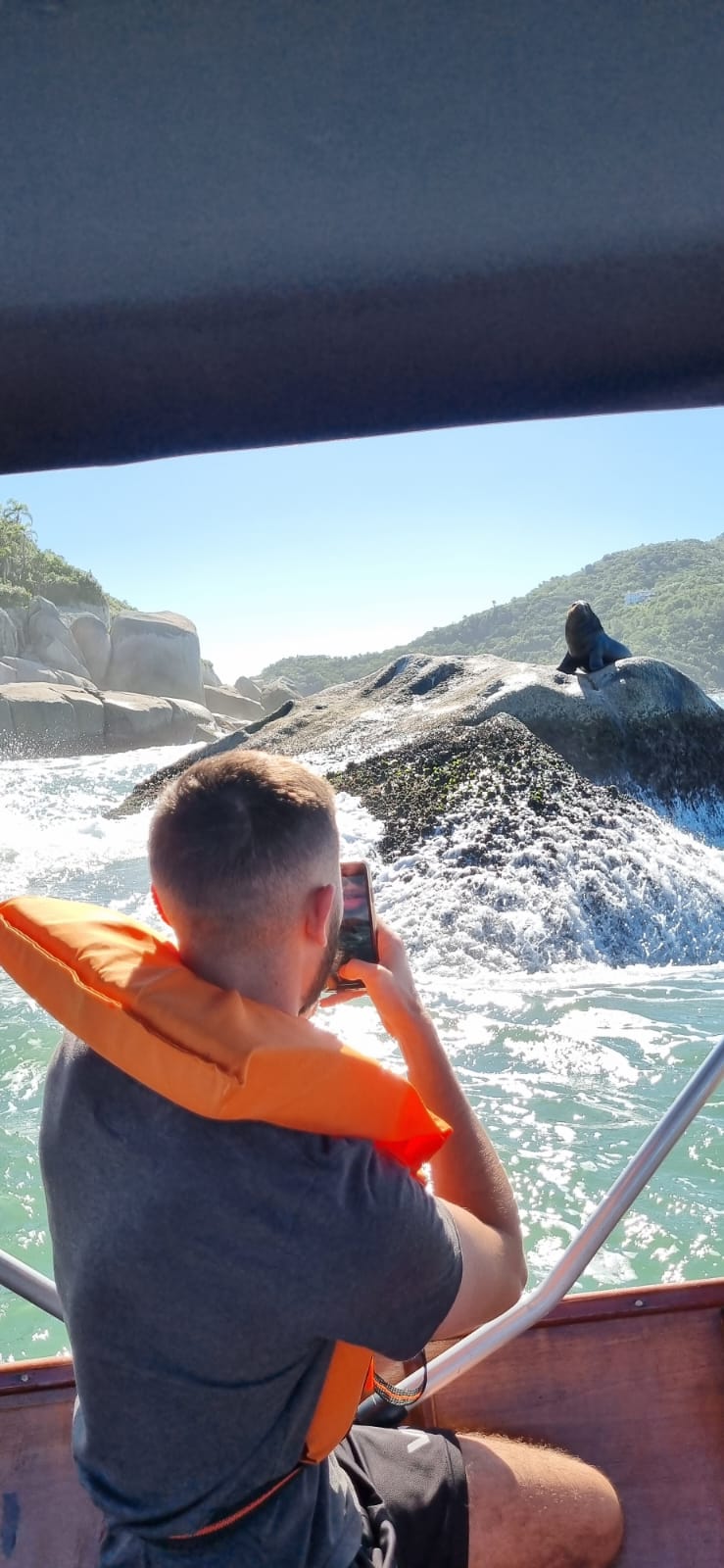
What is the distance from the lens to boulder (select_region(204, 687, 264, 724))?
50469mm

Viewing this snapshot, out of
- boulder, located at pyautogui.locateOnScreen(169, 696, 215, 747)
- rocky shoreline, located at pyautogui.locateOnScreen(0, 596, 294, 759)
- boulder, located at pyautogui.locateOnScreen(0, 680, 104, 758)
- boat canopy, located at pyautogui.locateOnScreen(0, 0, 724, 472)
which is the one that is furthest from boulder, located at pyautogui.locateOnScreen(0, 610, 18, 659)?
boat canopy, located at pyautogui.locateOnScreen(0, 0, 724, 472)

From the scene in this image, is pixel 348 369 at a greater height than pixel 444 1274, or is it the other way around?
pixel 348 369

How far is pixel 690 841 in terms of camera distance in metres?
8.15

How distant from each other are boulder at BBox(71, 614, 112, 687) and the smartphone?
155ft

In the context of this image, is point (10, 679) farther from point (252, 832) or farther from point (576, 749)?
point (252, 832)

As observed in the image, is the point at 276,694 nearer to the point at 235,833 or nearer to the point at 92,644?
the point at 92,644

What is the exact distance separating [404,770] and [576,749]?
4.30 feet

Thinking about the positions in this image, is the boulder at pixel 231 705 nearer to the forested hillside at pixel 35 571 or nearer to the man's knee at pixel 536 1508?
the forested hillside at pixel 35 571

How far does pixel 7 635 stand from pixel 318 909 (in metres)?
43.7

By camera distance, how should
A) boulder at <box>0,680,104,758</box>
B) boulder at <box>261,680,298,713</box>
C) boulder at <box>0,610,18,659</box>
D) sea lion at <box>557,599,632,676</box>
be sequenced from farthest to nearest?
boulder at <box>261,680,298,713</box>, boulder at <box>0,610,18,659</box>, boulder at <box>0,680,104,758</box>, sea lion at <box>557,599,632,676</box>

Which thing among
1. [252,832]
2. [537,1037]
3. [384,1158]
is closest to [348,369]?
[252,832]

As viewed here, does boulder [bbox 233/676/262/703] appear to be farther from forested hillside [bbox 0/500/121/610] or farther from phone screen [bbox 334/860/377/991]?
phone screen [bbox 334/860/377/991]

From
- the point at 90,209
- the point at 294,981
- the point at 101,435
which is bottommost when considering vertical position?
the point at 294,981

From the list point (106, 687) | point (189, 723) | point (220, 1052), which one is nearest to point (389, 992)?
point (220, 1052)
